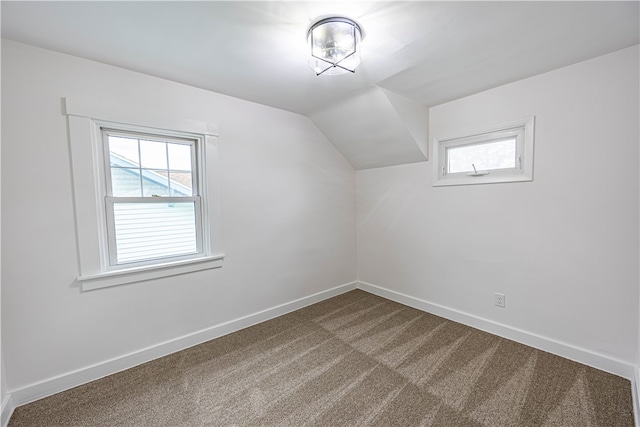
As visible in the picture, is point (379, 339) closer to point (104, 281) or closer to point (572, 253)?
point (572, 253)

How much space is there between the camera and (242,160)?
252 centimetres

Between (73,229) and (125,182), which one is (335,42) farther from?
(73,229)

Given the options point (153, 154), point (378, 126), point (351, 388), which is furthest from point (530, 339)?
point (153, 154)

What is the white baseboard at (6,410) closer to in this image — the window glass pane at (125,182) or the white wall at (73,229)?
the white wall at (73,229)

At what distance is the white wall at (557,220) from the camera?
1.76 m

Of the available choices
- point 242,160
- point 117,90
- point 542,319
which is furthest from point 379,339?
point 117,90

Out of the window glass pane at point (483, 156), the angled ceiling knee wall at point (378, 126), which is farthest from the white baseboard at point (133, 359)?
the window glass pane at point (483, 156)

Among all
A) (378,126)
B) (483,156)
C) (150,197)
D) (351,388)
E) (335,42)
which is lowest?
(351,388)

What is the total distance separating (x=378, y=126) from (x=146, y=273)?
2476 millimetres

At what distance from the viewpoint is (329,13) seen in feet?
4.46

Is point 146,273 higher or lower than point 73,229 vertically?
lower

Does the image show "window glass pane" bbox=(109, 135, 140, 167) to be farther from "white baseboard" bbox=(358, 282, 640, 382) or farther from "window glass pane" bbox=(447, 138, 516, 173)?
"white baseboard" bbox=(358, 282, 640, 382)

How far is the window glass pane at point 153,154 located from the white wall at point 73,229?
29 cm

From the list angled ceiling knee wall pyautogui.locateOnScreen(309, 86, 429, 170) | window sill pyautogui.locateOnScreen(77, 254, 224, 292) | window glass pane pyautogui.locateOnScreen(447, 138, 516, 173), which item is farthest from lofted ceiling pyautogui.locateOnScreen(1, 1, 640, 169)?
window sill pyautogui.locateOnScreen(77, 254, 224, 292)
